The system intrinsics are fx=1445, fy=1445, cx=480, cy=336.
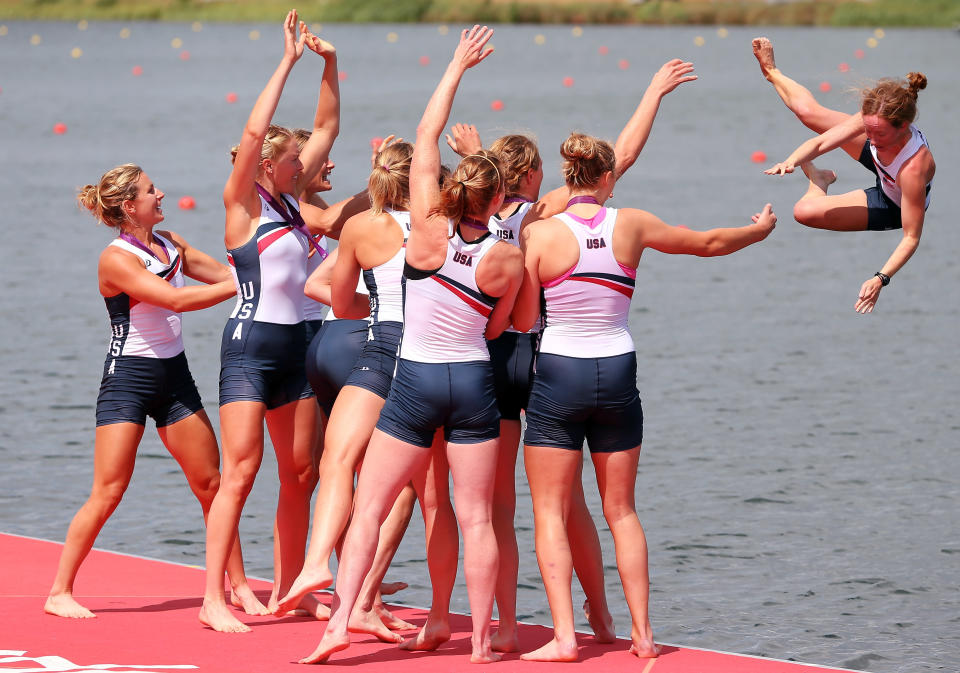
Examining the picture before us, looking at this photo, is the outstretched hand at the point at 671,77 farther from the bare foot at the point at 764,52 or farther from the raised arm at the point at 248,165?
the raised arm at the point at 248,165

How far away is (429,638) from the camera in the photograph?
631 centimetres

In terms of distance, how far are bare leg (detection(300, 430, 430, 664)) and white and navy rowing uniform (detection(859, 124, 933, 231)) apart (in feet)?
9.11

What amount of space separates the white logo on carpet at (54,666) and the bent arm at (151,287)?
157 centimetres

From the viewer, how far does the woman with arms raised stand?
6496 millimetres

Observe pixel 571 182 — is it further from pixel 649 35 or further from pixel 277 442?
pixel 649 35

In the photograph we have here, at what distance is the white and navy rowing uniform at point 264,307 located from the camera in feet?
21.5

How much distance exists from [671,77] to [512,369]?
5.73ft

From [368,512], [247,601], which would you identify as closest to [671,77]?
[368,512]

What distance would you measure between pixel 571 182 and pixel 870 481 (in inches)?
264

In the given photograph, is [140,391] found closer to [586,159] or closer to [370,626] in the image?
[370,626]

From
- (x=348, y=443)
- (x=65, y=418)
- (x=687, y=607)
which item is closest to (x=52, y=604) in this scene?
(x=348, y=443)

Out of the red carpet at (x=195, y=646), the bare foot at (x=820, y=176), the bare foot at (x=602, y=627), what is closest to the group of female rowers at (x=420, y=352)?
the bare foot at (x=602, y=627)

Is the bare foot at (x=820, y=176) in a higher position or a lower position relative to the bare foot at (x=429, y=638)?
higher

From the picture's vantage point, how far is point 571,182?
6141 mm
